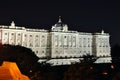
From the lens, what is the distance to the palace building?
303 feet

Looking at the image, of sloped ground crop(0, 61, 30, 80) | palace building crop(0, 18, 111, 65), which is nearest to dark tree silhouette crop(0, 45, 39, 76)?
sloped ground crop(0, 61, 30, 80)

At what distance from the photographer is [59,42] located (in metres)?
104

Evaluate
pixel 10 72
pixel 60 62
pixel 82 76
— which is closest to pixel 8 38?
pixel 60 62

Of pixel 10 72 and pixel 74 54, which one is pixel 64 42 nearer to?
pixel 74 54

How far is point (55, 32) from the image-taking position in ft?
340

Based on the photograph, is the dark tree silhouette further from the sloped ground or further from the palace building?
the palace building

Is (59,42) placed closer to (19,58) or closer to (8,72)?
(19,58)

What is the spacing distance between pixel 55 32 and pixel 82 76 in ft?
263

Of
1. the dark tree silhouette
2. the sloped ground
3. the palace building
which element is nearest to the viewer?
the sloped ground

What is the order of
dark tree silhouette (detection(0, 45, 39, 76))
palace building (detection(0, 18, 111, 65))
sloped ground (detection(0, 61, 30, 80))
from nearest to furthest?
sloped ground (detection(0, 61, 30, 80)) → dark tree silhouette (detection(0, 45, 39, 76)) → palace building (detection(0, 18, 111, 65))

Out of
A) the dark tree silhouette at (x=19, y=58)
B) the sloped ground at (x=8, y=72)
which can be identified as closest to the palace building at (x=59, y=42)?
the dark tree silhouette at (x=19, y=58)

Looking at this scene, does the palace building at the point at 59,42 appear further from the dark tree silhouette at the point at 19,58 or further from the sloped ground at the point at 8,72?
the sloped ground at the point at 8,72

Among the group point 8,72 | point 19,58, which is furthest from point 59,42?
point 8,72

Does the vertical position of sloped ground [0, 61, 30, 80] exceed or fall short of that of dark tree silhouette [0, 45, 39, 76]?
it exceeds it
